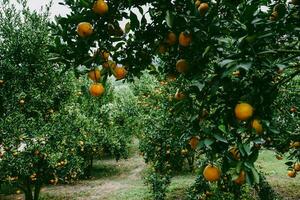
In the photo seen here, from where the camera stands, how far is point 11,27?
11.0 meters

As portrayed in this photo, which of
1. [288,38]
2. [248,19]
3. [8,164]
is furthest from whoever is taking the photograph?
[8,164]

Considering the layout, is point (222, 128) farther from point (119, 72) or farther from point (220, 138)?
point (119, 72)

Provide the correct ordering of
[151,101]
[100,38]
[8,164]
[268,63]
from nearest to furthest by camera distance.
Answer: [268,63]
[100,38]
[8,164]
[151,101]

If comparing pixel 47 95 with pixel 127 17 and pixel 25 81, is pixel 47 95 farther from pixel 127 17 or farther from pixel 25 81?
pixel 127 17

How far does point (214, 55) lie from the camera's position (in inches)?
111

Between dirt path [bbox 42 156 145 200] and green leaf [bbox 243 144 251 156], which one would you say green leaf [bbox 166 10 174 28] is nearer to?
green leaf [bbox 243 144 251 156]

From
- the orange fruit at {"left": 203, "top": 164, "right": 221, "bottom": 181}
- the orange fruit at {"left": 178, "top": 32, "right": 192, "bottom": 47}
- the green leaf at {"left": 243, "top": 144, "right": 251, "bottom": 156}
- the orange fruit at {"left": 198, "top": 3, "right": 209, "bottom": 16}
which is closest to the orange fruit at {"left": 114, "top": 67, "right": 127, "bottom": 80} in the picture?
the orange fruit at {"left": 178, "top": 32, "right": 192, "bottom": 47}

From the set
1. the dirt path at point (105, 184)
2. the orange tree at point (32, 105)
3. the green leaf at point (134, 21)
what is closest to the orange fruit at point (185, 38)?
the green leaf at point (134, 21)

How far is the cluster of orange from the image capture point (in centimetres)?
288

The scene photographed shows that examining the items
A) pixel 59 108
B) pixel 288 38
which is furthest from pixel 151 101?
pixel 288 38

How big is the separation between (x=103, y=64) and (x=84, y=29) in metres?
0.42

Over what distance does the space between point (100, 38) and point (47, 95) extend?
8.79 meters

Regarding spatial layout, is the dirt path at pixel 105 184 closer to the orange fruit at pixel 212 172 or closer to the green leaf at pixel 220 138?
the orange fruit at pixel 212 172

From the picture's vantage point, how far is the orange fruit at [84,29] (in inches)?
113
